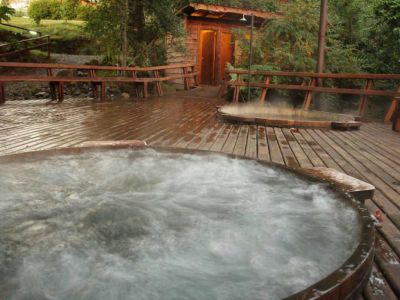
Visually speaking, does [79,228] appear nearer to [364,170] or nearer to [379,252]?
[379,252]

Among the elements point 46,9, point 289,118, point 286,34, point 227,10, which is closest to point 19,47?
point 227,10

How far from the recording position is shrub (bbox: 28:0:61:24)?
20.8m

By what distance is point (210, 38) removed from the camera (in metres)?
13.9

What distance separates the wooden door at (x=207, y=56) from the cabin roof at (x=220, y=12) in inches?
26.6

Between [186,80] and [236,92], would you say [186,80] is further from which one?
[236,92]

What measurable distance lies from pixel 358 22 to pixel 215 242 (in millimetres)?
11335

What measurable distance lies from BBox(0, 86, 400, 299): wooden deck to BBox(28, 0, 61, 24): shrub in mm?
15943

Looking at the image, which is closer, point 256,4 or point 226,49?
point 256,4

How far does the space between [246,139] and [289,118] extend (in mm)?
2071

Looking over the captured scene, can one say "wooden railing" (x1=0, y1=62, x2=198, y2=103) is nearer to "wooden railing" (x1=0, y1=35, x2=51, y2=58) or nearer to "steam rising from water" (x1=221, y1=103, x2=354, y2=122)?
"wooden railing" (x1=0, y1=35, x2=51, y2=58)

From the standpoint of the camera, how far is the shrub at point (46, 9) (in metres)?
20.8

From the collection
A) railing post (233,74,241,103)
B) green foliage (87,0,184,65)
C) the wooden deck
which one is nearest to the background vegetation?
green foliage (87,0,184,65)

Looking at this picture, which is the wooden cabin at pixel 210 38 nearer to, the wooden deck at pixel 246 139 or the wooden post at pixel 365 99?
the wooden post at pixel 365 99

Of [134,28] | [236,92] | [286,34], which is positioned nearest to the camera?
[236,92]
